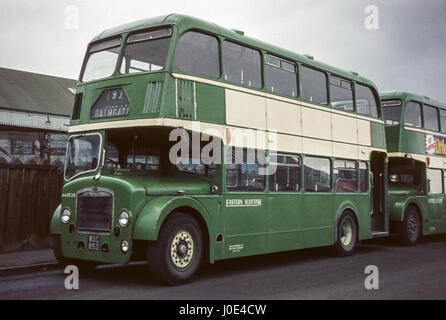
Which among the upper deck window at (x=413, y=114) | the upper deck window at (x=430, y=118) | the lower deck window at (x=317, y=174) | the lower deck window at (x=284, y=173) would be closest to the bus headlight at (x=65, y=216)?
the lower deck window at (x=284, y=173)

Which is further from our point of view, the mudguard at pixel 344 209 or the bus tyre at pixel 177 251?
the mudguard at pixel 344 209

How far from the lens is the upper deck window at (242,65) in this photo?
9258mm

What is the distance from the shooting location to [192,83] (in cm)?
849

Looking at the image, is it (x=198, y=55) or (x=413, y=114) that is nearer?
(x=198, y=55)

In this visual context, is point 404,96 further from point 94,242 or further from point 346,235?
point 94,242

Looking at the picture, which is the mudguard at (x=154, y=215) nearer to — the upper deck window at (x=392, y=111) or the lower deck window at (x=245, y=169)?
the lower deck window at (x=245, y=169)

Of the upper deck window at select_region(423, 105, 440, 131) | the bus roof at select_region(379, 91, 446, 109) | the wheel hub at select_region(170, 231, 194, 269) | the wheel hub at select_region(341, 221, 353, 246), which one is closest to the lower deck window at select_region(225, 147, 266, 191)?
→ the wheel hub at select_region(170, 231, 194, 269)

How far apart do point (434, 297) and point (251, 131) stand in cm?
415

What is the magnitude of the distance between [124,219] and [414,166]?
34.7 feet

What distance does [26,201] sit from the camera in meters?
11.6

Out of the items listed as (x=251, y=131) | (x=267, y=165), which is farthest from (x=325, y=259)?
(x=251, y=131)

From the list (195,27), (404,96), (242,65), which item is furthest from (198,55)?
(404,96)

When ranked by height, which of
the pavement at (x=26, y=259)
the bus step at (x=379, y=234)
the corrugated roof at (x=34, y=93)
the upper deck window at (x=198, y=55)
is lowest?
the pavement at (x=26, y=259)

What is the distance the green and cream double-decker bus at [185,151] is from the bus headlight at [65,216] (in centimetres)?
2
